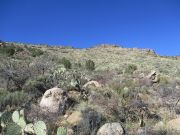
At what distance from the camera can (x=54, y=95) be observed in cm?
1077

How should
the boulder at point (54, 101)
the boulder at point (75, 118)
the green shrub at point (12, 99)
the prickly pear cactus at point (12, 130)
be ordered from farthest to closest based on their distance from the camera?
the green shrub at point (12, 99) → the boulder at point (54, 101) → the boulder at point (75, 118) → the prickly pear cactus at point (12, 130)

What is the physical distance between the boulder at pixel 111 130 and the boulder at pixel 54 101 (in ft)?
7.15

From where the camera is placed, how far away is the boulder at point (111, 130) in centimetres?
856

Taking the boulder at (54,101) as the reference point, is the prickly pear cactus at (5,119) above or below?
below

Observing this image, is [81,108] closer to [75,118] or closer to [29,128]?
[75,118]

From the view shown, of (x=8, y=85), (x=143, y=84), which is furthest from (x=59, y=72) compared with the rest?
(x=143, y=84)

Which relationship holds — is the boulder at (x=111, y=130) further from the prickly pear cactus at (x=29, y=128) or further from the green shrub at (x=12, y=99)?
the green shrub at (x=12, y=99)

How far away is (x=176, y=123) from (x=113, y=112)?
6.71ft

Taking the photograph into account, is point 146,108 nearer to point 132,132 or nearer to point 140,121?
point 140,121

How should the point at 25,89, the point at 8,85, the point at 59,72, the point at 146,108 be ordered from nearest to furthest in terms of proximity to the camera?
1. the point at 146,108
2. the point at 25,89
3. the point at 8,85
4. the point at 59,72

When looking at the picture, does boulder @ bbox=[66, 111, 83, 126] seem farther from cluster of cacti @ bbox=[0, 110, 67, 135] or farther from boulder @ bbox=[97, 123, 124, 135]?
cluster of cacti @ bbox=[0, 110, 67, 135]

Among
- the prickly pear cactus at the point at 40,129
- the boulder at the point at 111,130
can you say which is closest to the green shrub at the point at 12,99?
the boulder at the point at 111,130

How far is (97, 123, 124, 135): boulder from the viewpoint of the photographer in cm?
856

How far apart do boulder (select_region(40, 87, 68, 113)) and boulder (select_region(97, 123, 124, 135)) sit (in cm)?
218
